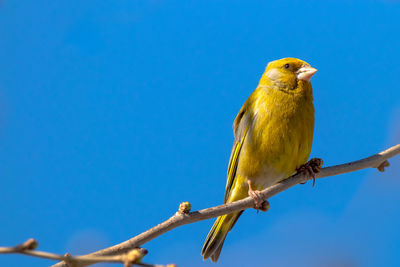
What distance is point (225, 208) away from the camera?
2.34 m

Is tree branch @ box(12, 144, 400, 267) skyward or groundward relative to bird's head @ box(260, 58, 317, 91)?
groundward

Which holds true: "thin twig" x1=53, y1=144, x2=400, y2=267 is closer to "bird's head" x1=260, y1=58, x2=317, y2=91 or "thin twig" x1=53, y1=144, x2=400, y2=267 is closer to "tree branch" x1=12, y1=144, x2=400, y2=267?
"tree branch" x1=12, y1=144, x2=400, y2=267

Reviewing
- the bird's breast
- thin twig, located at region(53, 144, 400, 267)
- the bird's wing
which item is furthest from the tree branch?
the bird's wing

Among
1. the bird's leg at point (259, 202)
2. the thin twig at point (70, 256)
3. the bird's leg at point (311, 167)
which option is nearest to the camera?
the thin twig at point (70, 256)

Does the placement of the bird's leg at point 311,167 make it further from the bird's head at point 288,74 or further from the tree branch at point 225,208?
the bird's head at point 288,74

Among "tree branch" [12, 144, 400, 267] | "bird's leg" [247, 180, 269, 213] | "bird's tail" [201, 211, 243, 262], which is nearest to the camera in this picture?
"tree branch" [12, 144, 400, 267]

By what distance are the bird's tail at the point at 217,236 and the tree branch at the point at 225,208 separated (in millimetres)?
638

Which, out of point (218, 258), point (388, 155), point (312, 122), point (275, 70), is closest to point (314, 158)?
point (312, 122)

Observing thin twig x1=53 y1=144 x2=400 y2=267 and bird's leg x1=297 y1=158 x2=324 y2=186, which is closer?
thin twig x1=53 y1=144 x2=400 y2=267

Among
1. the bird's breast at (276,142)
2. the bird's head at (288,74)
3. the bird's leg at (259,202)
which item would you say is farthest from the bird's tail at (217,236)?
the bird's head at (288,74)

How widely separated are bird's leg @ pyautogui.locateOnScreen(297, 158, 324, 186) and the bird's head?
564 mm

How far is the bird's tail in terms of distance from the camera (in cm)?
328

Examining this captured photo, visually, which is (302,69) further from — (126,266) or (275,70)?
(126,266)

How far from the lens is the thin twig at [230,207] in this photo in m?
2.09
